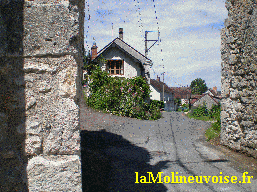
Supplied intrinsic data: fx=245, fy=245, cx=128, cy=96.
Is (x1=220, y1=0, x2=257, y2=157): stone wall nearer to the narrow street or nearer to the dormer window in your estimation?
the narrow street

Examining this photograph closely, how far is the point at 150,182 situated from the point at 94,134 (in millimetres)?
4486

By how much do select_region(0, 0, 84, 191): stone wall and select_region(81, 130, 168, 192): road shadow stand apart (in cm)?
204

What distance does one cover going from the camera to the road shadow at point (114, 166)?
165 inches

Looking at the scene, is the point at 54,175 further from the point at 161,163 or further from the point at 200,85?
the point at 200,85

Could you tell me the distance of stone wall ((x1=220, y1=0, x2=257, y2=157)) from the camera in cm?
588

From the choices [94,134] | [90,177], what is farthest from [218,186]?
[94,134]

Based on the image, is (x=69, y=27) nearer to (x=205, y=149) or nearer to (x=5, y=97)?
(x=5, y=97)

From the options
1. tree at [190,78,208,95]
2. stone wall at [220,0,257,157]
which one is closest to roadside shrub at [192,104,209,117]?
stone wall at [220,0,257,157]

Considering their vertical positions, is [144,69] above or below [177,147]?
above

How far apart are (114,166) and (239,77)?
155 inches

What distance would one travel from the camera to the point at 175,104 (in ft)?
185

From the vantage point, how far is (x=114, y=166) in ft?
17.4

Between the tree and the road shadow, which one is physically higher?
the tree

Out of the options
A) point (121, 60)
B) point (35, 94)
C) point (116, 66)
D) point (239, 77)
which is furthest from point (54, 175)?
point (116, 66)
